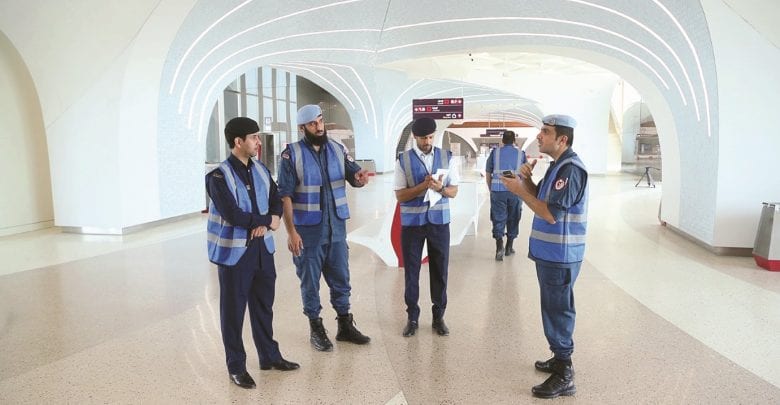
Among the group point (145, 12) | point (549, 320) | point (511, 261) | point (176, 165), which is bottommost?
point (511, 261)

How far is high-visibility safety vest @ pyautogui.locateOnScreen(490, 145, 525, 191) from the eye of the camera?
692cm

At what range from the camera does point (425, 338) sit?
13.0ft

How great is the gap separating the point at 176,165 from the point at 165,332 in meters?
6.47

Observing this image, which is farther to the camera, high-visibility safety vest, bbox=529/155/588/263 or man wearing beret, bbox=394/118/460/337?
man wearing beret, bbox=394/118/460/337

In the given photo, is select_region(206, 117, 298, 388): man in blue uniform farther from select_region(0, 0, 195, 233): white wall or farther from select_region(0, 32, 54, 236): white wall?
select_region(0, 32, 54, 236): white wall

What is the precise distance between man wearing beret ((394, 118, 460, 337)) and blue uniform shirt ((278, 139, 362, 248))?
21.8 inches

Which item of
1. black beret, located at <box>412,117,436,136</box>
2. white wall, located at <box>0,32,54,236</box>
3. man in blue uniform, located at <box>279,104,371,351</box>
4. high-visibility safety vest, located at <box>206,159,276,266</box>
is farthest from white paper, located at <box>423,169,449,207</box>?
white wall, located at <box>0,32,54,236</box>

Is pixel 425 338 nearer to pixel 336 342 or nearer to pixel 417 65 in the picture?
pixel 336 342

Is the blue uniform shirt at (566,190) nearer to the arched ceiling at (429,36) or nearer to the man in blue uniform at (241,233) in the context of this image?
→ the man in blue uniform at (241,233)

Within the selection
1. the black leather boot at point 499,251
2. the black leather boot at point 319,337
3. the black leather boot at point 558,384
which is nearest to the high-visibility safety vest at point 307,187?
the black leather boot at point 319,337

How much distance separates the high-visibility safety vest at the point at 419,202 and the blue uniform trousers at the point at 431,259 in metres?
0.06

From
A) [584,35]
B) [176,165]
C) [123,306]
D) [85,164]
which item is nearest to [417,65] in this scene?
[584,35]

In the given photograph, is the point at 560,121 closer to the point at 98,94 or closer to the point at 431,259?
the point at 431,259

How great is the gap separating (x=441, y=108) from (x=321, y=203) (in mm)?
13740
